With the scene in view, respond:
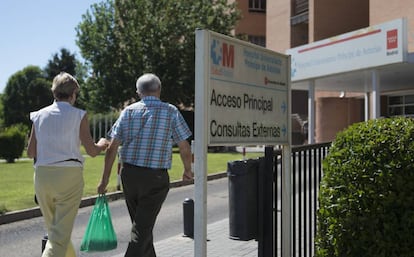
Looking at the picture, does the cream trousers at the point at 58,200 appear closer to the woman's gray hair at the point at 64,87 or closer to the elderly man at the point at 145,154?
the elderly man at the point at 145,154

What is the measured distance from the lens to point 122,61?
1426 inches

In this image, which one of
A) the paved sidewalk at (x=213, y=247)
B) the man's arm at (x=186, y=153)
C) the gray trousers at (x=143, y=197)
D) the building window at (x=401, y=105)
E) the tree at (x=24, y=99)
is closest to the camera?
the gray trousers at (x=143, y=197)

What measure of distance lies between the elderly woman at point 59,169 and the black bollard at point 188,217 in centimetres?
273

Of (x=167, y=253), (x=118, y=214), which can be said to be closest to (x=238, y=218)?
(x=167, y=253)

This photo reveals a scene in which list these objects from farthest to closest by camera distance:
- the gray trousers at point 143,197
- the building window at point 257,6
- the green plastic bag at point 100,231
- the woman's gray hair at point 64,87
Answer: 1. the building window at point 257,6
2. the green plastic bag at point 100,231
3. the gray trousers at point 143,197
4. the woman's gray hair at point 64,87

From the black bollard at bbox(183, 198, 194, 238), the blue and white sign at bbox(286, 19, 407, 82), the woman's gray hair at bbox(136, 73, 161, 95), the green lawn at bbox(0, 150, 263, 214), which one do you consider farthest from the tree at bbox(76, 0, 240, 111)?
the woman's gray hair at bbox(136, 73, 161, 95)

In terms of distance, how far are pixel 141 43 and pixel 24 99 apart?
114ft

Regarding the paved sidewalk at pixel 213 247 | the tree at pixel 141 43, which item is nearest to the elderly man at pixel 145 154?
the paved sidewalk at pixel 213 247

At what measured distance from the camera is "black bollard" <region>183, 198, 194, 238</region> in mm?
7312

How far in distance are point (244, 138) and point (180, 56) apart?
32417 mm

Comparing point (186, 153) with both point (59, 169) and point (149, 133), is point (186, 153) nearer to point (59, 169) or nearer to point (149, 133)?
point (149, 133)

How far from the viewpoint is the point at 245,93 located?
4246 millimetres

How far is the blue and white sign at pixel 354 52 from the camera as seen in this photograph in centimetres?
1998

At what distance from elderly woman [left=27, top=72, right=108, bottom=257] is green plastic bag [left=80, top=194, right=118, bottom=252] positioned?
39cm
